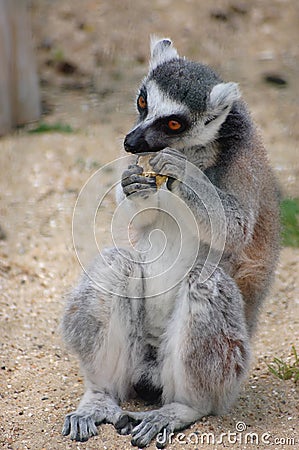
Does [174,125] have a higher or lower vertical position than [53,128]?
lower

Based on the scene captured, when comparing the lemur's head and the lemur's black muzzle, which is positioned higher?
the lemur's head

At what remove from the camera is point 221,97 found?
5965mm

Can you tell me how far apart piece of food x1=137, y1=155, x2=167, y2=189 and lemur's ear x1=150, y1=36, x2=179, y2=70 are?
2.79ft

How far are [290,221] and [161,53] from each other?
13.0ft

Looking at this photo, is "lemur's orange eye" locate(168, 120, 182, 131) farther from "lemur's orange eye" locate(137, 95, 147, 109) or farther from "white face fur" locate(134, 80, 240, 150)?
"lemur's orange eye" locate(137, 95, 147, 109)

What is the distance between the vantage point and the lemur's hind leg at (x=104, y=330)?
5820 mm

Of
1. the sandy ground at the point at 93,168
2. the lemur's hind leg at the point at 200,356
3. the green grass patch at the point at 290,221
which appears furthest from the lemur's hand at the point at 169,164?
the green grass patch at the point at 290,221

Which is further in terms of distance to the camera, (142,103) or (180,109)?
(142,103)

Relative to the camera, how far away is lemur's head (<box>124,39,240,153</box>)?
19.1 feet

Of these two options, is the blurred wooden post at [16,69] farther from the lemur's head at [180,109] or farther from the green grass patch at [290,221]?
the lemur's head at [180,109]

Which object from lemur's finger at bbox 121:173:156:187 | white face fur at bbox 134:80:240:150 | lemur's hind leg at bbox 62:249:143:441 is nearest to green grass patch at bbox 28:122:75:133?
white face fur at bbox 134:80:240:150

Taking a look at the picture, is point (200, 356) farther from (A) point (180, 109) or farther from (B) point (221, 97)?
(B) point (221, 97)

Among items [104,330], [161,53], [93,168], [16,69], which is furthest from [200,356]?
[16,69]

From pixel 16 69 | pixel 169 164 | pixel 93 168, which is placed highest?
pixel 16 69
